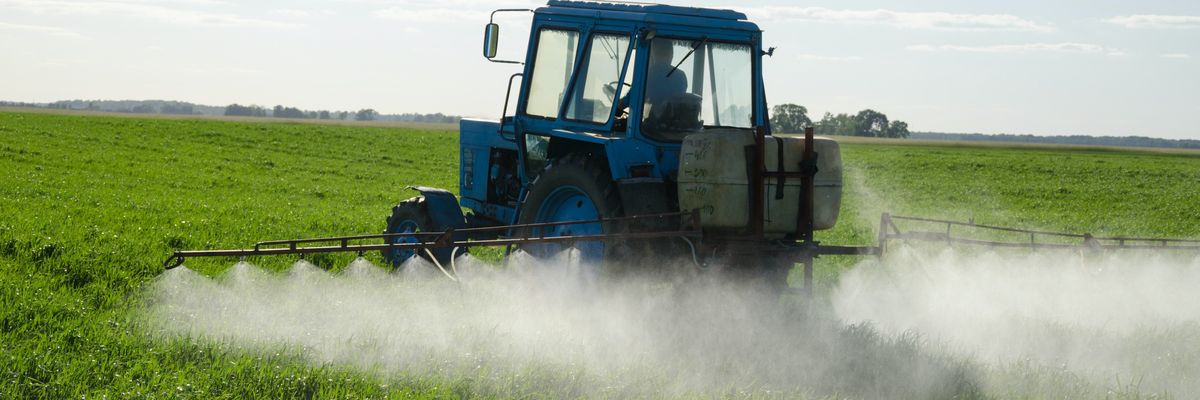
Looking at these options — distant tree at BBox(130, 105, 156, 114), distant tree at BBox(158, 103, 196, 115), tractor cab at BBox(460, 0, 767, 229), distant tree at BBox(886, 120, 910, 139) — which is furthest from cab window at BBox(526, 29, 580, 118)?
distant tree at BBox(158, 103, 196, 115)

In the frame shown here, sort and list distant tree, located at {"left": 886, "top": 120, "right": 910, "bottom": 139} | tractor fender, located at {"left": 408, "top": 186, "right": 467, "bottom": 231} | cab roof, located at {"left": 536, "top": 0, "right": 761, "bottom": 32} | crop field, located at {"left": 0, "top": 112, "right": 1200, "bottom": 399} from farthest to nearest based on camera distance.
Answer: distant tree, located at {"left": 886, "top": 120, "right": 910, "bottom": 139}
tractor fender, located at {"left": 408, "top": 186, "right": 467, "bottom": 231}
cab roof, located at {"left": 536, "top": 0, "right": 761, "bottom": 32}
crop field, located at {"left": 0, "top": 112, "right": 1200, "bottom": 399}

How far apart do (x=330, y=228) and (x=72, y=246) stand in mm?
4192

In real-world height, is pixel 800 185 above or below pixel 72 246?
above

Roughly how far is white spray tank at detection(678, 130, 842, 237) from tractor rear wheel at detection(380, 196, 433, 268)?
3209mm

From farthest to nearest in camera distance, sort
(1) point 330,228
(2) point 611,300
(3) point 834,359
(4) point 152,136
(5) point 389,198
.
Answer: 1. (4) point 152,136
2. (5) point 389,198
3. (1) point 330,228
4. (2) point 611,300
5. (3) point 834,359

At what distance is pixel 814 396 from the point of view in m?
5.59

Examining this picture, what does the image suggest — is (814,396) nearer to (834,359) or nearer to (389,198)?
(834,359)

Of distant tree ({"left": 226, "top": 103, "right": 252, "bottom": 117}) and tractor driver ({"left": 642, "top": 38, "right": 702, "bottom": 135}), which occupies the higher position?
distant tree ({"left": 226, "top": 103, "right": 252, "bottom": 117})

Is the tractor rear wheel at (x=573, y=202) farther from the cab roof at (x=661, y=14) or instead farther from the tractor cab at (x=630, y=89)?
the cab roof at (x=661, y=14)

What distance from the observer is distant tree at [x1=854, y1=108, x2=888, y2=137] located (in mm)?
85688

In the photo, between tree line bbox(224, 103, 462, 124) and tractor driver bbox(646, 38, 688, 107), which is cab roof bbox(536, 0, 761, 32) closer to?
tractor driver bbox(646, 38, 688, 107)

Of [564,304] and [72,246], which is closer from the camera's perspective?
[564,304]

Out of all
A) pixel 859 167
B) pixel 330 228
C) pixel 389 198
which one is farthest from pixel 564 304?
pixel 859 167

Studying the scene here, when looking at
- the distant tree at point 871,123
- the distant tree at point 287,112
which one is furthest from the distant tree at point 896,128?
the distant tree at point 287,112
